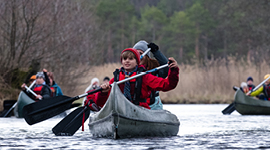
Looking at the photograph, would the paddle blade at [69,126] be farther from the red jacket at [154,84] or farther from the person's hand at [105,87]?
the person's hand at [105,87]

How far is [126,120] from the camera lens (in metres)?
6.79

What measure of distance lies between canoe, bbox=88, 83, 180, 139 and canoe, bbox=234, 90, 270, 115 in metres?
6.75

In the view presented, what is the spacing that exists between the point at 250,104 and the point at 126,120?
8068 mm

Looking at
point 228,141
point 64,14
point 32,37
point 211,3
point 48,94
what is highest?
point 211,3

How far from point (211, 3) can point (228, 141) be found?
44826mm

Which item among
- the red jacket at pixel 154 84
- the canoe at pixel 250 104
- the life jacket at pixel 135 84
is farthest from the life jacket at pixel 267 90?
the life jacket at pixel 135 84

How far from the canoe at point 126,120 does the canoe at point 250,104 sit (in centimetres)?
→ 675

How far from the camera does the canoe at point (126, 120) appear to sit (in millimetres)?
6664

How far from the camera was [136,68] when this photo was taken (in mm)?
7242

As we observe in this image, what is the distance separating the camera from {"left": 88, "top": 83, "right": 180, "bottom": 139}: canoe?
21.9ft

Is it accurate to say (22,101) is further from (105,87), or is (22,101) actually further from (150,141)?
(150,141)

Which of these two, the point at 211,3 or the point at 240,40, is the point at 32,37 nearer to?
the point at 240,40

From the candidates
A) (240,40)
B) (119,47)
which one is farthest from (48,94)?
(119,47)

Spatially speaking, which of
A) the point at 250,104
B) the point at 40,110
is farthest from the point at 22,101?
the point at 250,104
